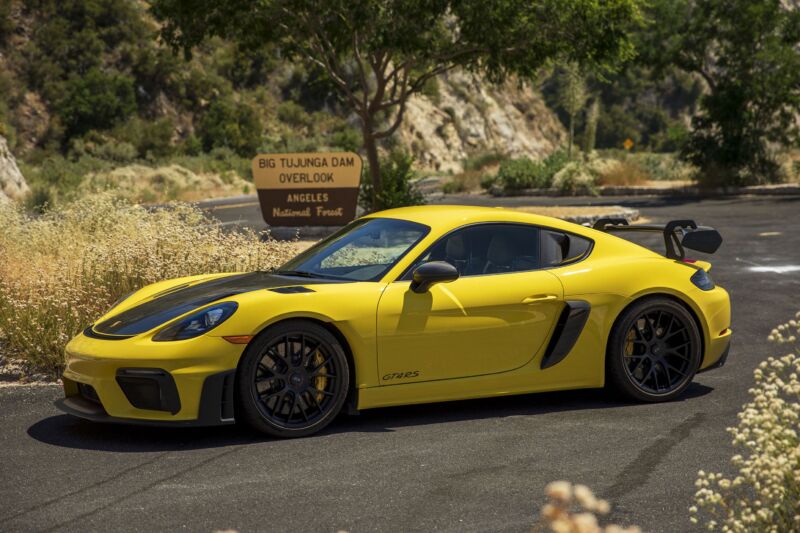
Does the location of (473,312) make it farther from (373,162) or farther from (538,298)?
(373,162)

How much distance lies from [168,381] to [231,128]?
2377 inches

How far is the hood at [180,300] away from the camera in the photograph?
6754 mm

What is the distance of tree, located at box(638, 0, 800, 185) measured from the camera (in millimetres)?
35594

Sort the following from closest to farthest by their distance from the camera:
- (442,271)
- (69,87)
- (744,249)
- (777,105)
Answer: (442,271), (744,249), (777,105), (69,87)

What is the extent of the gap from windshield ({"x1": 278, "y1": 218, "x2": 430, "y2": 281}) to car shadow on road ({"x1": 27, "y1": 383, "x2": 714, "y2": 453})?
0.98 meters

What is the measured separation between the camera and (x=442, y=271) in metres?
6.84

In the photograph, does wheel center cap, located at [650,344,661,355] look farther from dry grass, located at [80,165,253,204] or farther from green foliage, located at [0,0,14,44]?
green foliage, located at [0,0,14,44]

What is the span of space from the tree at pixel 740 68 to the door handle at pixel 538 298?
30264mm

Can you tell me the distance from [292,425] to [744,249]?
497 inches

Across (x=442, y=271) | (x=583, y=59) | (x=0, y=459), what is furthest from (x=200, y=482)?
(x=583, y=59)

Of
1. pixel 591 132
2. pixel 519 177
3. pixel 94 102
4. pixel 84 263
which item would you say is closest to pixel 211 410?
pixel 84 263

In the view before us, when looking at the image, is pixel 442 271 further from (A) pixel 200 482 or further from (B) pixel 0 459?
(B) pixel 0 459

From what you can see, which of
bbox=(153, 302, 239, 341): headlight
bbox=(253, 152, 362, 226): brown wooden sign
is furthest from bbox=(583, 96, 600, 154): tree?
bbox=(153, 302, 239, 341): headlight

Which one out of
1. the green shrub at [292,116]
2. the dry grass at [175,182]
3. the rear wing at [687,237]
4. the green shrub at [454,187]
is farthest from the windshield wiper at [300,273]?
the green shrub at [292,116]
